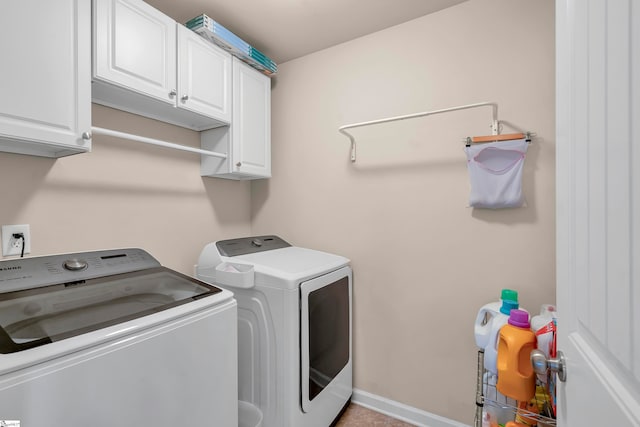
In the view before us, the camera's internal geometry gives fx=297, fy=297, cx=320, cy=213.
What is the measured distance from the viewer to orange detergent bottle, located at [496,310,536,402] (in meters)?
1.15

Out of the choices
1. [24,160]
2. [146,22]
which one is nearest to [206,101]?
Result: [146,22]

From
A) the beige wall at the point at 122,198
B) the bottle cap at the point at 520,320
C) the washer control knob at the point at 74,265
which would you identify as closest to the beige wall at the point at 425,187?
the bottle cap at the point at 520,320

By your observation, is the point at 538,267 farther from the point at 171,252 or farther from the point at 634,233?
the point at 171,252

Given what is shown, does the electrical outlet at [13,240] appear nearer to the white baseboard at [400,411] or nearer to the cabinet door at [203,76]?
the cabinet door at [203,76]

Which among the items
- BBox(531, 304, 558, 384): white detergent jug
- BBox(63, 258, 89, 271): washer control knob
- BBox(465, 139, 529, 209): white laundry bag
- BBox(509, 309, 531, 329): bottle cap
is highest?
BBox(465, 139, 529, 209): white laundry bag

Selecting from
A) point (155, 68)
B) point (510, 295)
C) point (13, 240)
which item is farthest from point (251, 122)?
point (510, 295)

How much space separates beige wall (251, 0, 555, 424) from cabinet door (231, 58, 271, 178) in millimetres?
242

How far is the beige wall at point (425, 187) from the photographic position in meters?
1.63

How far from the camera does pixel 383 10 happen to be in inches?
74.1

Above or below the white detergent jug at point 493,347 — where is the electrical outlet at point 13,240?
above

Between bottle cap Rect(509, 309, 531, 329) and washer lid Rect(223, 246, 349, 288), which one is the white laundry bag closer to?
bottle cap Rect(509, 309, 531, 329)

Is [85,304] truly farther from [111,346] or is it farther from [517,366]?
[517,366]

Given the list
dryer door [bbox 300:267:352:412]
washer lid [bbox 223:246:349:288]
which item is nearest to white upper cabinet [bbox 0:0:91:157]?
washer lid [bbox 223:246:349:288]

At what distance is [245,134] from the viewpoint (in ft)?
7.21
